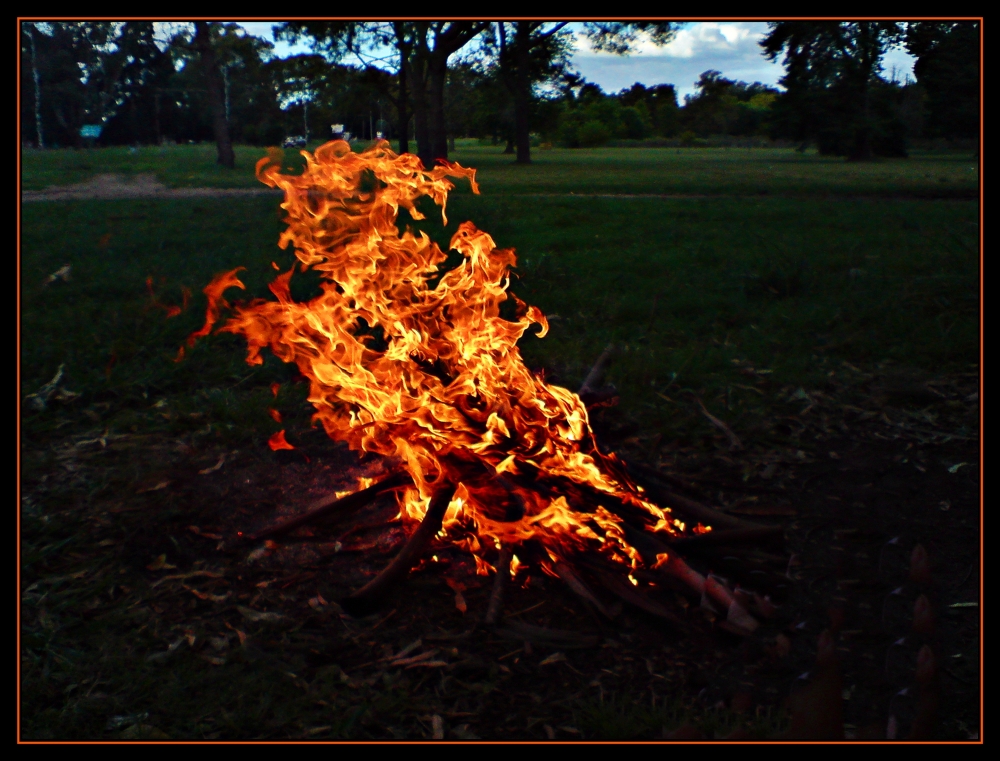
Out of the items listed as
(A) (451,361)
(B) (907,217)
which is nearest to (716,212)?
(B) (907,217)

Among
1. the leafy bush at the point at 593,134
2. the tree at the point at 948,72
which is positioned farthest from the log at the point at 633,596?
the leafy bush at the point at 593,134

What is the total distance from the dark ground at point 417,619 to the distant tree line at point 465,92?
2206 millimetres

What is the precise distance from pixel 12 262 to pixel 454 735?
3.38 meters

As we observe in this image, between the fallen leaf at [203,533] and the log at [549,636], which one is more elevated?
the fallen leaf at [203,533]

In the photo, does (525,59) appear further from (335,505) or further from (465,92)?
(335,505)

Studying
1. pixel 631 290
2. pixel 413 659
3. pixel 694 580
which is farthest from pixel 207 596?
pixel 631 290

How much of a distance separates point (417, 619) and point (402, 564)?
242mm

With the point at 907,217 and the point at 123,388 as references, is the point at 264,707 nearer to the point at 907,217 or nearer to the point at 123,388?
the point at 123,388

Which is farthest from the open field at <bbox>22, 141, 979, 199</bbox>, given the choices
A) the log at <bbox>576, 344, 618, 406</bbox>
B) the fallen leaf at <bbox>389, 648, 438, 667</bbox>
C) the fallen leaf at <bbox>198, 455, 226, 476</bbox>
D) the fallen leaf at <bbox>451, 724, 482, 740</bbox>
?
the fallen leaf at <bbox>451, 724, 482, 740</bbox>

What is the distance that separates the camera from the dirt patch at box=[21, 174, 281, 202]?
14022 millimetres

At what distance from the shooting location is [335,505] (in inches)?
143

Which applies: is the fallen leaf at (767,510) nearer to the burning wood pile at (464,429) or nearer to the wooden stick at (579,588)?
the burning wood pile at (464,429)

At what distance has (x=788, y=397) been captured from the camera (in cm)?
519

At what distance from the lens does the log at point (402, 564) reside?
304 centimetres
